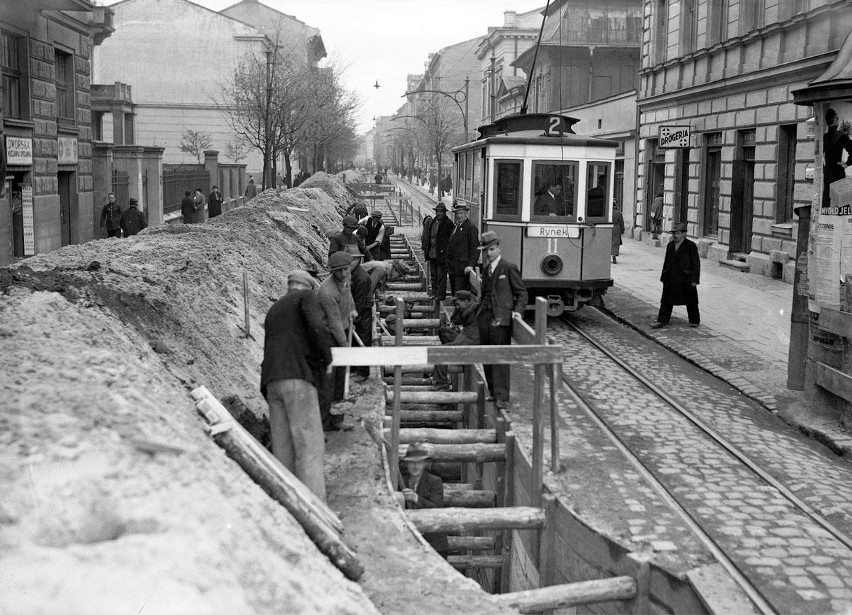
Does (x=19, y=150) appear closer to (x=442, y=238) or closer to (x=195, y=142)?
(x=442, y=238)

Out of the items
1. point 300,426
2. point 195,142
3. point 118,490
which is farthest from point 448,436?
point 195,142

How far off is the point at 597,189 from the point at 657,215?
645 inches

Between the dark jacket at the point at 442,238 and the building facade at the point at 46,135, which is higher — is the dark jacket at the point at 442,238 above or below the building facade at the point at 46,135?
below

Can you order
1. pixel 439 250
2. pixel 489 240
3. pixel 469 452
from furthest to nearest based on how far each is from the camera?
pixel 439 250 < pixel 489 240 < pixel 469 452

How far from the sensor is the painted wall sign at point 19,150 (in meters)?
19.3

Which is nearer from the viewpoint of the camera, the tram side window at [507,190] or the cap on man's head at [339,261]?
the cap on man's head at [339,261]

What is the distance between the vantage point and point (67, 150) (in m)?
23.3

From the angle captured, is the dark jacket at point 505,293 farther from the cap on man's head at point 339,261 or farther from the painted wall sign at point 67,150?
the painted wall sign at point 67,150

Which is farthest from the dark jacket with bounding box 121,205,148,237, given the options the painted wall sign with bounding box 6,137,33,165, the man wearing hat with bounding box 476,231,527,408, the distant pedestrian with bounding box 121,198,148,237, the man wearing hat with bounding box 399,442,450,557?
the man wearing hat with bounding box 399,442,450,557

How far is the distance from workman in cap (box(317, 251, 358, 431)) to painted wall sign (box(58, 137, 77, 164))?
632 inches

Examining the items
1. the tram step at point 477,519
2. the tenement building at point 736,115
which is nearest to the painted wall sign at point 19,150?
the tram step at point 477,519

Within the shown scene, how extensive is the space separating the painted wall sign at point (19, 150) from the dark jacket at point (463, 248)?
32.5 ft

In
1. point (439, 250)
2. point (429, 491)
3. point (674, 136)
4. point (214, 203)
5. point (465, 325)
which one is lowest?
point (429, 491)

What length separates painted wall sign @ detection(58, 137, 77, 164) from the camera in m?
22.9
